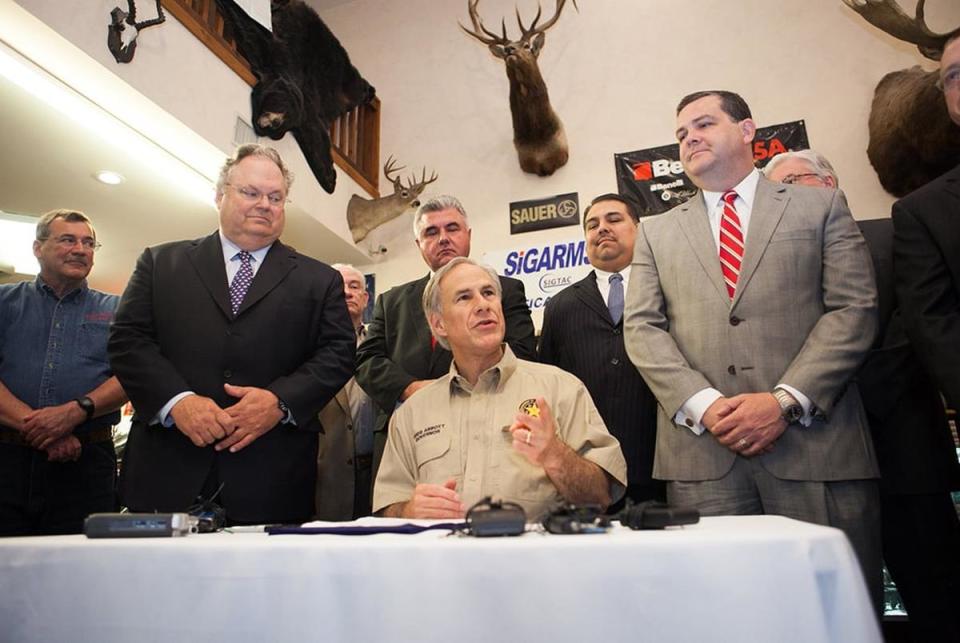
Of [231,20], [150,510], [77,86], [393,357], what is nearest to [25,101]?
[77,86]

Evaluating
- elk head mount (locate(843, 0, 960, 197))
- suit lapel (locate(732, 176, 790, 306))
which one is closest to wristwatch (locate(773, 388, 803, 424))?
suit lapel (locate(732, 176, 790, 306))

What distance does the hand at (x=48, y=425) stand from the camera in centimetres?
244

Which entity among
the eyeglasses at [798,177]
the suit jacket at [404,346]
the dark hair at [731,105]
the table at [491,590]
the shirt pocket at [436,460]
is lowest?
the table at [491,590]

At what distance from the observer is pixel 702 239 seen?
6.10ft

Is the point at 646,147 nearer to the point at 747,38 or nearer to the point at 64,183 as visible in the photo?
the point at 747,38

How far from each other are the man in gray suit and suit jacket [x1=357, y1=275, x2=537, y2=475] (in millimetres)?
593

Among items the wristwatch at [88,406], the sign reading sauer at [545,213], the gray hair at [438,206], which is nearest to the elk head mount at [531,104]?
the sign reading sauer at [545,213]

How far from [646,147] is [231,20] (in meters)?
3.48

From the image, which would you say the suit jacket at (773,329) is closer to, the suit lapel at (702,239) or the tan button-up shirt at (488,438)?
the suit lapel at (702,239)

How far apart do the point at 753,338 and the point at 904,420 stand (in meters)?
0.59

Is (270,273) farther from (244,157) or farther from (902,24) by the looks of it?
(902,24)

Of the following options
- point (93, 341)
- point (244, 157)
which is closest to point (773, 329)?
point (244, 157)

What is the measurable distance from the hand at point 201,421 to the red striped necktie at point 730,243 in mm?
1387

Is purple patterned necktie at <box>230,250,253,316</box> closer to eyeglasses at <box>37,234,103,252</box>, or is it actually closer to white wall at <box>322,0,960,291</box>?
eyeglasses at <box>37,234,103,252</box>
